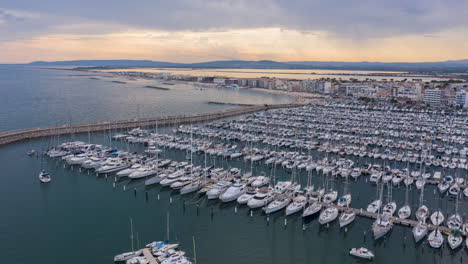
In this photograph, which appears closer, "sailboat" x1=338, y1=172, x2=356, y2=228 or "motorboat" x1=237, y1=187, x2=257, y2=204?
"sailboat" x1=338, y1=172, x2=356, y2=228

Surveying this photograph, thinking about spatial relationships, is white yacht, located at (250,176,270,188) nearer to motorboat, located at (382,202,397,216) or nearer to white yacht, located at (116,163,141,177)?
motorboat, located at (382,202,397,216)

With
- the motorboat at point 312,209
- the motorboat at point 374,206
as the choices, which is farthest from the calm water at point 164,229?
the motorboat at point 374,206

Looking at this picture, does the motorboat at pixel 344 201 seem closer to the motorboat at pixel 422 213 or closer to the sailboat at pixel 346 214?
the sailboat at pixel 346 214

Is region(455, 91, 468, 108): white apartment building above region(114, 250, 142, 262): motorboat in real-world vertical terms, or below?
above

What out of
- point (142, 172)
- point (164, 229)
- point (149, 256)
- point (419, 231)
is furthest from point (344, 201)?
point (142, 172)

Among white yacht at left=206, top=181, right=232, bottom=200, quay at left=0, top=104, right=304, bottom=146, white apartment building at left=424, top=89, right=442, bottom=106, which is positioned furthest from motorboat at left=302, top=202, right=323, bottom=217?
white apartment building at left=424, top=89, right=442, bottom=106

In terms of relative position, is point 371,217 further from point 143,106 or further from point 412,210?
point 143,106

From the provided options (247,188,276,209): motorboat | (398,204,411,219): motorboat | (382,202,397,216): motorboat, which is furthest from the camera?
(247,188,276,209): motorboat
